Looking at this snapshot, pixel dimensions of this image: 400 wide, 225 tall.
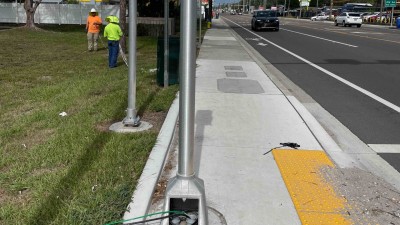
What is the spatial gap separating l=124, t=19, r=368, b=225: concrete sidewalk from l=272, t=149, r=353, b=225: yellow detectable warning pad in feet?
0.29

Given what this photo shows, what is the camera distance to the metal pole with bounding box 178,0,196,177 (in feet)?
10.8

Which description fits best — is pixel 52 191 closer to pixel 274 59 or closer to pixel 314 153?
pixel 314 153

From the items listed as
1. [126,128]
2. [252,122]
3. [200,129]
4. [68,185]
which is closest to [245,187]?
[68,185]

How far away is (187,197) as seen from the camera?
344 cm

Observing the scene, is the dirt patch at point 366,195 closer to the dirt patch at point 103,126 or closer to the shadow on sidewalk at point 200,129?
the shadow on sidewalk at point 200,129

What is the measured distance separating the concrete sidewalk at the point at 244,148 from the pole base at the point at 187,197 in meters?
0.24

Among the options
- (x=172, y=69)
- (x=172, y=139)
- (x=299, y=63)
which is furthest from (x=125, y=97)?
(x=299, y=63)

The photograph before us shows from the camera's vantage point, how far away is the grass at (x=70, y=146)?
3711 mm

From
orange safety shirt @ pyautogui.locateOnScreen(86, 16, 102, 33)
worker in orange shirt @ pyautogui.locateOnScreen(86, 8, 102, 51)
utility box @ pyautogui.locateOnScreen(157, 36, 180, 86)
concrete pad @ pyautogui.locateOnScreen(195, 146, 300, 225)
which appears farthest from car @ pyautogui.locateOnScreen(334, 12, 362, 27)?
concrete pad @ pyautogui.locateOnScreen(195, 146, 300, 225)

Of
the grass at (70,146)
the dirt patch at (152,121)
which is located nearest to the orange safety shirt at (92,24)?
the grass at (70,146)

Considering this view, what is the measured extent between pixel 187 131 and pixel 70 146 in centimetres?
228

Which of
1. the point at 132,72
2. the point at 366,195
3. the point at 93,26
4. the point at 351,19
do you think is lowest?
the point at 366,195

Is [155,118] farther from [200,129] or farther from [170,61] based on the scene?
[170,61]

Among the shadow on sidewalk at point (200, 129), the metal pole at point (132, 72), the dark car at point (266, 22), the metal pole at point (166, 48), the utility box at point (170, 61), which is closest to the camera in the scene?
the shadow on sidewalk at point (200, 129)
